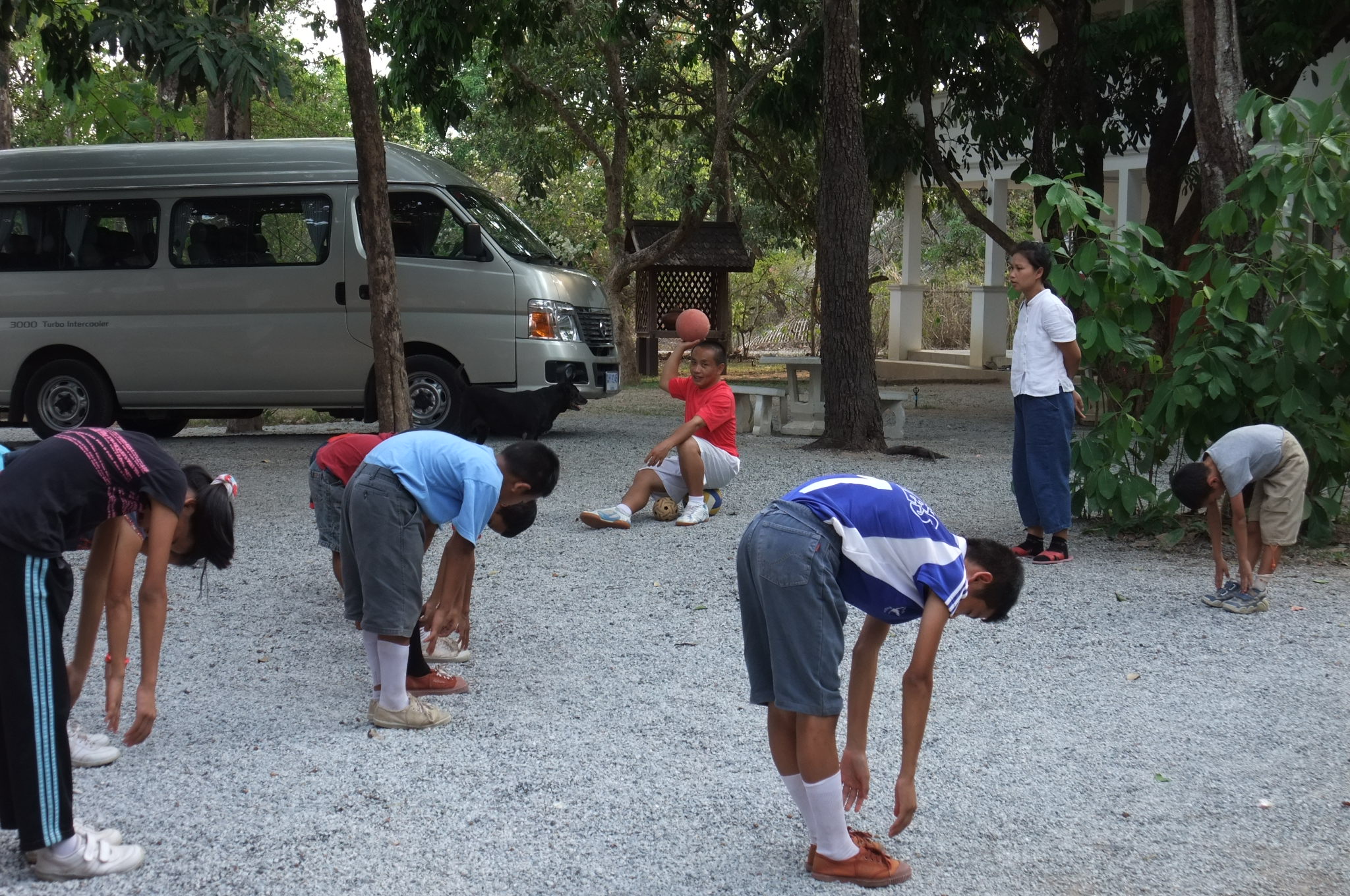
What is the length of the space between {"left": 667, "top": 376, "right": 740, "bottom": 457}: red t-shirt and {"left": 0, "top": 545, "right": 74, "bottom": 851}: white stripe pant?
204 inches

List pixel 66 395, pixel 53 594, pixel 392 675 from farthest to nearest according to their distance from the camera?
pixel 66 395
pixel 392 675
pixel 53 594

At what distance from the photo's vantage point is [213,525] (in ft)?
11.6

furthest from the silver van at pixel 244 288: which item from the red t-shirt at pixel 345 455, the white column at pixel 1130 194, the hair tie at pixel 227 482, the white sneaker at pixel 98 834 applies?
the white column at pixel 1130 194

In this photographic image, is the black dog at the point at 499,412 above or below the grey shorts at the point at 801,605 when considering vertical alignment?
below

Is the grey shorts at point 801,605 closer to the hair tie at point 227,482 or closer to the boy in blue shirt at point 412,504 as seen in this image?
the boy in blue shirt at point 412,504

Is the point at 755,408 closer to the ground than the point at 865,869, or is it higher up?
higher up

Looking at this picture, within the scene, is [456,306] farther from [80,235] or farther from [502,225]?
[80,235]

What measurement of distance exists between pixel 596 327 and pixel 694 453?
4.62m

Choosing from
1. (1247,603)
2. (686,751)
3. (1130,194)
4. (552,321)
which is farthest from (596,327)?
(1130,194)

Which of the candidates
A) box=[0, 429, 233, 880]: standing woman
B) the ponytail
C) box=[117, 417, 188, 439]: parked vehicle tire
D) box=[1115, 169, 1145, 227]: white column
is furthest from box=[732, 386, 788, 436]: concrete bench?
box=[0, 429, 233, 880]: standing woman

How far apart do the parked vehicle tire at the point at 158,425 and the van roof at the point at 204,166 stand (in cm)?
244

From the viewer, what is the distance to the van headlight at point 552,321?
11625 mm

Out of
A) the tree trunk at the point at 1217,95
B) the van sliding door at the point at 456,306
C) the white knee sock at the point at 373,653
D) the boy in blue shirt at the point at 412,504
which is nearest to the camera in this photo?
the boy in blue shirt at the point at 412,504

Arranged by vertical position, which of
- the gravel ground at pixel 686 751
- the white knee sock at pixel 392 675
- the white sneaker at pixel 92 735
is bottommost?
the gravel ground at pixel 686 751
